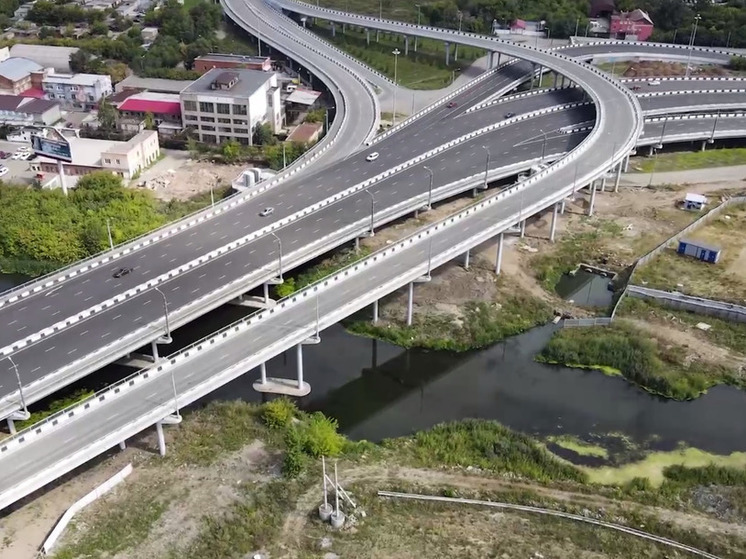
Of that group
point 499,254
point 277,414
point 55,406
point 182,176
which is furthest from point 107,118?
point 277,414

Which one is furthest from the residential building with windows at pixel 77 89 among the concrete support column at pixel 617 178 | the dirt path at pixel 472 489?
the dirt path at pixel 472 489

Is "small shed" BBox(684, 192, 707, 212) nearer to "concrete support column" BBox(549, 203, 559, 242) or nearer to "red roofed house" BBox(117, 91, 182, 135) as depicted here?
"concrete support column" BBox(549, 203, 559, 242)

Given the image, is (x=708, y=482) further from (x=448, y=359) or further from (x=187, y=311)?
(x=187, y=311)

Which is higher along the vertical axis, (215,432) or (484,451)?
(215,432)

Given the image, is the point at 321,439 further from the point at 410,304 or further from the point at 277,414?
the point at 410,304

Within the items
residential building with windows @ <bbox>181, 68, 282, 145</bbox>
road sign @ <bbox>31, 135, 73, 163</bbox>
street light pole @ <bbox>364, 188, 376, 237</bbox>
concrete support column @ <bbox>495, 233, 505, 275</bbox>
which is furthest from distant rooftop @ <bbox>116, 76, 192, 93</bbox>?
concrete support column @ <bbox>495, 233, 505, 275</bbox>

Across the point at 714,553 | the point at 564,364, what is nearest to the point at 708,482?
the point at 714,553
